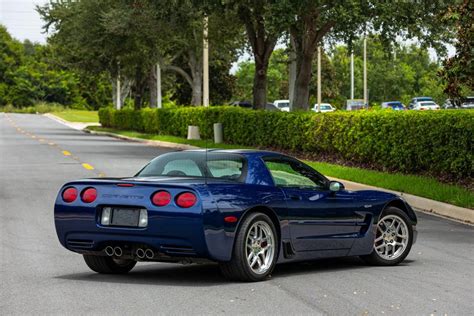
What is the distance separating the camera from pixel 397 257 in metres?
10.9

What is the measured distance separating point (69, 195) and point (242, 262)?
184cm

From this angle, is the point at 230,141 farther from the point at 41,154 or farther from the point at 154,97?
the point at 154,97

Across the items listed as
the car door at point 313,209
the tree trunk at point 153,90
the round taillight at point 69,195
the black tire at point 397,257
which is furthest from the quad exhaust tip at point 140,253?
the tree trunk at point 153,90

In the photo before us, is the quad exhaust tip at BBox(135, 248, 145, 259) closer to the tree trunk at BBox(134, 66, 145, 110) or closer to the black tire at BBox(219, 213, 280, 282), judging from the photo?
the black tire at BBox(219, 213, 280, 282)

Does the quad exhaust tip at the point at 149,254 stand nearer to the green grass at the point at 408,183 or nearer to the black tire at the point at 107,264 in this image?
the black tire at the point at 107,264

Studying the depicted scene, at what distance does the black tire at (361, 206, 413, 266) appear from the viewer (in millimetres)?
10766

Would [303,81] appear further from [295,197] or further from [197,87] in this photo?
[295,197]

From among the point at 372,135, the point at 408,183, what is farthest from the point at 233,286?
the point at 372,135

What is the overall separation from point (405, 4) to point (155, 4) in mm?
8769

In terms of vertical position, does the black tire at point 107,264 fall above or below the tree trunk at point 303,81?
below

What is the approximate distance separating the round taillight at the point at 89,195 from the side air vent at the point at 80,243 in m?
0.39

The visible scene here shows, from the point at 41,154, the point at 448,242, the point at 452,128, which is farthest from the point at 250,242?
the point at 41,154

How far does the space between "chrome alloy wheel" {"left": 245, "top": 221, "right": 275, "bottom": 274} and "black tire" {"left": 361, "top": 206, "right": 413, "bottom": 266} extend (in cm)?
173

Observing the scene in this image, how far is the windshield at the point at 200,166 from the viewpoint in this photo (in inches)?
386
